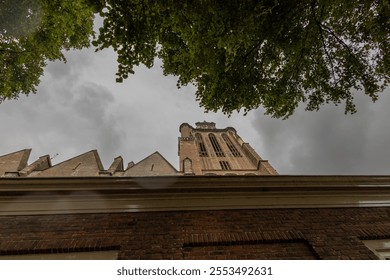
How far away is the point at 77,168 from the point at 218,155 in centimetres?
1643

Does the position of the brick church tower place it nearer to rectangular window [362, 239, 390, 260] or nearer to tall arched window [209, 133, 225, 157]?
tall arched window [209, 133, 225, 157]

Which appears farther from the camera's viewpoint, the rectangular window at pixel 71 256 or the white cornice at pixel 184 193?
the white cornice at pixel 184 193

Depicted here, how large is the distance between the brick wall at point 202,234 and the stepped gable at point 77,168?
10.3 meters

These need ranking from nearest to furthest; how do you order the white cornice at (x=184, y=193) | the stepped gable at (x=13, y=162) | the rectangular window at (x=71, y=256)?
the rectangular window at (x=71, y=256) → the white cornice at (x=184, y=193) → the stepped gable at (x=13, y=162)

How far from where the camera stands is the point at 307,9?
211 inches

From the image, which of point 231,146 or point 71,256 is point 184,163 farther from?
point 71,256

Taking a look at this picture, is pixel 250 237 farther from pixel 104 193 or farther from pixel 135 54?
pixel 135 54

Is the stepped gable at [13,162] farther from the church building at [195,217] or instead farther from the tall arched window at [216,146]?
the tall arched window at [216,146]

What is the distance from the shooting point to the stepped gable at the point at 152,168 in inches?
546

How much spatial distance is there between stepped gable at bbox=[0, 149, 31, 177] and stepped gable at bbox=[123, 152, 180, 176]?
23.6 ft

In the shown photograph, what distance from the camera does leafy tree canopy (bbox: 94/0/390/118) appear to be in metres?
4.25

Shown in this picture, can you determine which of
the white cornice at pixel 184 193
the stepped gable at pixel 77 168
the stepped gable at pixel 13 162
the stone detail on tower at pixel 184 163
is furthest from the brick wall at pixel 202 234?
the stepped gable at pixel 13 162

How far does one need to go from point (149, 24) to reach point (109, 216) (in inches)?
164
